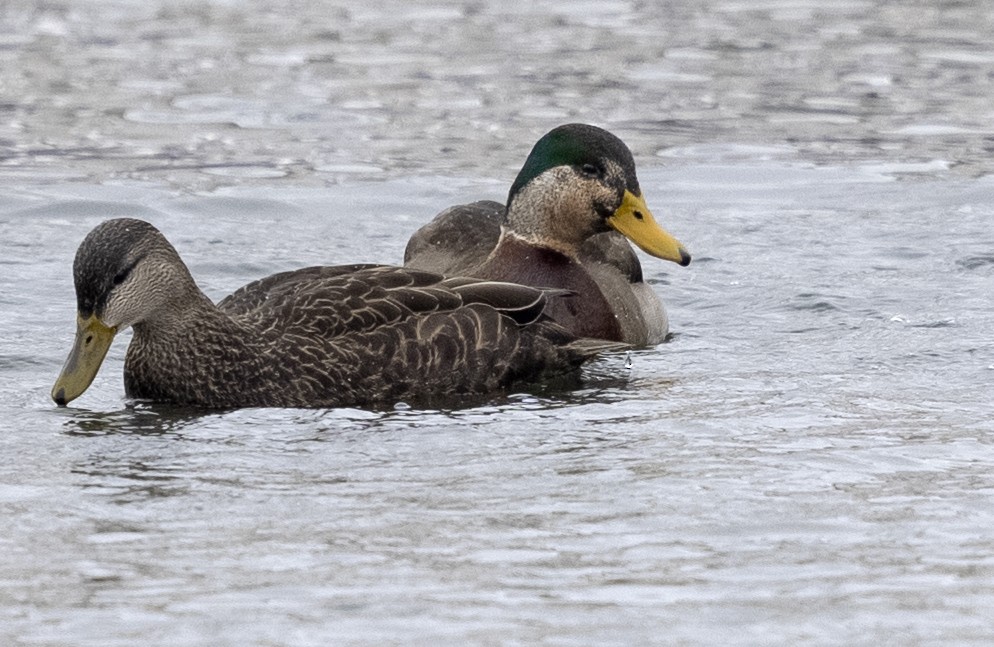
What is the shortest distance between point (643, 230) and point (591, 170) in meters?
0.43

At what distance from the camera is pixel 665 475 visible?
7.50m

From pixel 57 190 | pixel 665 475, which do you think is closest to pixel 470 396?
pixel 665 475

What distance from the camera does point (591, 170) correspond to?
10.4 meters

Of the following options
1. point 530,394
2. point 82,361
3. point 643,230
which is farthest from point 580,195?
point 82,361

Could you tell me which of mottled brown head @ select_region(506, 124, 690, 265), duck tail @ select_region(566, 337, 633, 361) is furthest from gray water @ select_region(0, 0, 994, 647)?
mottled brown head @ select_region(506, 124, 690, 265)

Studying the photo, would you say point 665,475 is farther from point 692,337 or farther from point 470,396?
point 692,337

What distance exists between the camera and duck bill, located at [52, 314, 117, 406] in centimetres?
861

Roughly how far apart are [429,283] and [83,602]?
3646mm

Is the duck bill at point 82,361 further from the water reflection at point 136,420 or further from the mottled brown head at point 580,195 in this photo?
the mottled brown head at point 580,195

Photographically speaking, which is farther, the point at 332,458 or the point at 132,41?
the point at 132,41

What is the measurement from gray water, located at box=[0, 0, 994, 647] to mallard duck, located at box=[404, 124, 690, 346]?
34 cm

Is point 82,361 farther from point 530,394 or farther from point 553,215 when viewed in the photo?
point 553,215

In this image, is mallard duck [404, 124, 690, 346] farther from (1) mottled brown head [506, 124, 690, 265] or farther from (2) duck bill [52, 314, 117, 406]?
(2) duck bill [52, 314, 117, 406]

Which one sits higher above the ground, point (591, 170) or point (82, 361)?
point (591, 170)
